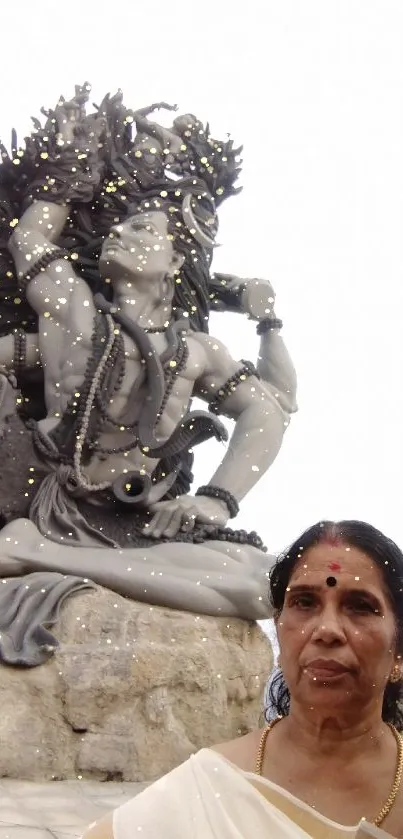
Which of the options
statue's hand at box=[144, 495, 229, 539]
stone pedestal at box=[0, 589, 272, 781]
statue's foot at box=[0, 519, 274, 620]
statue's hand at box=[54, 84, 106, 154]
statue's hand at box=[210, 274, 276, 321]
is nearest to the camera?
stone pedestal at box=[0, 589, 272, 781]

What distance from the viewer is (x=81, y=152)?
9.50 ft

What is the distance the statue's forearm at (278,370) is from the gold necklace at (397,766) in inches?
87.1

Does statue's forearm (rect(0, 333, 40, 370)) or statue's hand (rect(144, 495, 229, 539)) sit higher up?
statue's forearm (rect(0, 333, 40, 370))

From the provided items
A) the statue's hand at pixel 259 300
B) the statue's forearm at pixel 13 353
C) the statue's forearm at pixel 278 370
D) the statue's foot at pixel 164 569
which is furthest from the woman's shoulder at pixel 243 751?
the statue's hand at pixel 259 300

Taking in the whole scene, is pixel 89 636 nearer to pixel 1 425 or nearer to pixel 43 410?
pixel 1 425

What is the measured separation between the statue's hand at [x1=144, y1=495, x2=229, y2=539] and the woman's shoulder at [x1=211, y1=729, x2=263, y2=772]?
5.77ft

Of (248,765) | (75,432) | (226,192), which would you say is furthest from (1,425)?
(248,765)

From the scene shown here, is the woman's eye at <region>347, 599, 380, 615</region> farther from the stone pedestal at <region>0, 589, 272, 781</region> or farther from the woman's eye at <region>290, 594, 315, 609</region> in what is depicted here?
the stone pedestal at <region>0, 589, 272, 781</region>

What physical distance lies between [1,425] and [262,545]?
2.67 ft

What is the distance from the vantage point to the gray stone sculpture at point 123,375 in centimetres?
235

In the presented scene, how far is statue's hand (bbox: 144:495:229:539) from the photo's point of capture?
2.54 m

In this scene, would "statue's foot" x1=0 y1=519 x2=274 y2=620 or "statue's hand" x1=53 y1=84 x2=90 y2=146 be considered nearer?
"statue's foot" x1=0 y1=519 x2=274 y2=620

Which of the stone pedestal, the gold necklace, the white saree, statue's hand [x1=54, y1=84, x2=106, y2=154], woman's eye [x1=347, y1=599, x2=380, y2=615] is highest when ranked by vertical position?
statue's hand [x1=54, y1=84, x2=106, y2=154]

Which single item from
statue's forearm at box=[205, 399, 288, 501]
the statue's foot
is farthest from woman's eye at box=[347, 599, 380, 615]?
statue's forearm at box=[205, 399, 288, 501]
